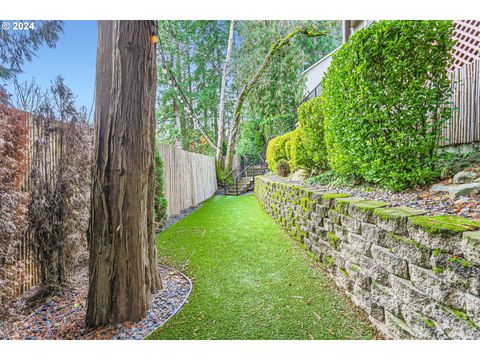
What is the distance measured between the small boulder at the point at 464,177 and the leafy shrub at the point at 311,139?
1.74m

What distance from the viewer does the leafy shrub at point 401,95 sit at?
1.66 m

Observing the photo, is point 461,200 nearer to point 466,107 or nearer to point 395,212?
point 395,212

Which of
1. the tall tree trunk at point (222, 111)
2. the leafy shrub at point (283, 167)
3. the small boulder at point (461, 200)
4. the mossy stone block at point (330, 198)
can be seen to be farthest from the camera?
the tall tree trunk at point (222, 111)

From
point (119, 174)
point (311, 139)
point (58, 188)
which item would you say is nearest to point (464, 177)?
point (311, 139)

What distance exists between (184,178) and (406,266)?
4.62 m

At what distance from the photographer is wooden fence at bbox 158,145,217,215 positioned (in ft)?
14.6

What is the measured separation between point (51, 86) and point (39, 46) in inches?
9.7

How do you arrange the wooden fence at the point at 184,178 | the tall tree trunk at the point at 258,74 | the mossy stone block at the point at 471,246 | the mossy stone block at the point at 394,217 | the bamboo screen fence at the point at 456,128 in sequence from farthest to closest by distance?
the tall tree trunk at the point at 258,74, the wooden fence at the point at 184,178, the bamboo screen fence at the point at 456,128, the mossy stone block at the point at 394,217, the mossy stone block at the point at 471,246

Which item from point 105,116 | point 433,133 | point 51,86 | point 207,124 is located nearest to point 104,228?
point 105,116

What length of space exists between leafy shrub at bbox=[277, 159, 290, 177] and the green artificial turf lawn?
2387 mm

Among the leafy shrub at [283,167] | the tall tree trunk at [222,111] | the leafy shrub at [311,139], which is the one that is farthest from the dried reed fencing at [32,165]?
the tall tree trunk at [222,111]

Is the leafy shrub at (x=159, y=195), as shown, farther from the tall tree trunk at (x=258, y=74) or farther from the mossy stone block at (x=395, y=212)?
the tall tree trunk at (x=258, y=74)

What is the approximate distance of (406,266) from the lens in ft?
3.86

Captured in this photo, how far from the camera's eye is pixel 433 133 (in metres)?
1.71
